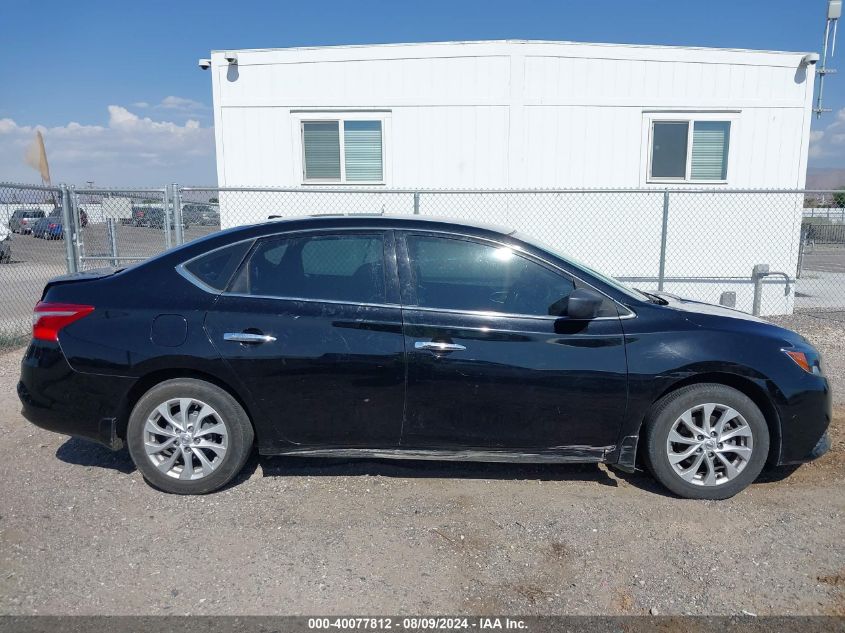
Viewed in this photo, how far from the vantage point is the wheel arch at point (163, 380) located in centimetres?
371

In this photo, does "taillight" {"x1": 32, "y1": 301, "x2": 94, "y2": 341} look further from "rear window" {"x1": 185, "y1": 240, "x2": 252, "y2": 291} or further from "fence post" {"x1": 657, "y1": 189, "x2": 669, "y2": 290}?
"fence post" {"x1": 657, "y1": 189, "x2": 669, "y2": 290}

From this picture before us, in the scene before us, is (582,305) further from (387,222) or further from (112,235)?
(112,235)

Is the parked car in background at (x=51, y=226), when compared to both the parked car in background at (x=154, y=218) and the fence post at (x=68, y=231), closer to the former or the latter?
the fence post at (x=68, y=231)

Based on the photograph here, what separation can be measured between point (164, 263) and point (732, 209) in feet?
28.7

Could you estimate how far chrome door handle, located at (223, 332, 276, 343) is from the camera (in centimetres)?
362

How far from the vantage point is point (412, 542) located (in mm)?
3293

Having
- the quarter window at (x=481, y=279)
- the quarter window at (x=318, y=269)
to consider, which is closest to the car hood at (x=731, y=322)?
the quarter window at (x=481, y=279)

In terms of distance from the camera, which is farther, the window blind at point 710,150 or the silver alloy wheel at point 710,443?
the window blind at point 710,150

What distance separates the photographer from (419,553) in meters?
3.19

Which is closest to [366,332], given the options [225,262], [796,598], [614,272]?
[225,262]

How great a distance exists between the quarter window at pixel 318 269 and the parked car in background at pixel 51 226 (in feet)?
19.6

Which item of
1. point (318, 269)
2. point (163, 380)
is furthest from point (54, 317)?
point (318, 269)

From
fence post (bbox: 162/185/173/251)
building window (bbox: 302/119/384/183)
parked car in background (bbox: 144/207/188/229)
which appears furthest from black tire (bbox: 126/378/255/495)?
parked car in background (bbox: 144/207/188/229)

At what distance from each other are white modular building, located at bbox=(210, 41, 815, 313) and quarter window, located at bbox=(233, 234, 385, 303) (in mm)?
5647
